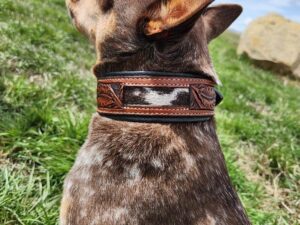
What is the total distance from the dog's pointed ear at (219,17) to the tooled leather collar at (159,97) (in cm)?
87

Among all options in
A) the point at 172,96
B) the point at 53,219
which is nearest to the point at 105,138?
the point at 172,96

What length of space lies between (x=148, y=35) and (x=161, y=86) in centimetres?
29

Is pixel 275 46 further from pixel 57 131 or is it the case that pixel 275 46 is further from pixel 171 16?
pixel 171 16

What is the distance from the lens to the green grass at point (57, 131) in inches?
166

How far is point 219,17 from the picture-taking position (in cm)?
346

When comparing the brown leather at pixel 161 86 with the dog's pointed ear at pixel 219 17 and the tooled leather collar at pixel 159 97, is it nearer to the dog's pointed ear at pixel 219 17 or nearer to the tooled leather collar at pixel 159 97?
the tooled leather collar at pixel 159 97

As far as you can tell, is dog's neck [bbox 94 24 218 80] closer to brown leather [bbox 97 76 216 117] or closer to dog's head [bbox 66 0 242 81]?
dog's head [bbox 66 0 242 81]

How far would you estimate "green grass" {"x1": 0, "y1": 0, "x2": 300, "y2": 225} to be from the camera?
4.21m

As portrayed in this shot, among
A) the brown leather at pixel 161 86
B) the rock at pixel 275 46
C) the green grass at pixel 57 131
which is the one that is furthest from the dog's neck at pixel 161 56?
the rock at pixel 275 46

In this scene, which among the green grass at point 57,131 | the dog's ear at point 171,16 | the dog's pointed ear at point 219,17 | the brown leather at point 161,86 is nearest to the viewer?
the dog's ear at point 171,16

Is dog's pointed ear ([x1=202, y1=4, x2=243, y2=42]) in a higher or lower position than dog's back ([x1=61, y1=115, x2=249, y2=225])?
higher

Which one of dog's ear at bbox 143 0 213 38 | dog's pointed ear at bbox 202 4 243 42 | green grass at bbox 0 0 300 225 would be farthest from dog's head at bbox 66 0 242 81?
green grass at bbox 0 0 300 225

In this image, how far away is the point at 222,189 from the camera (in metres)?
2.56

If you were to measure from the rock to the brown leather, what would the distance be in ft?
54.6
